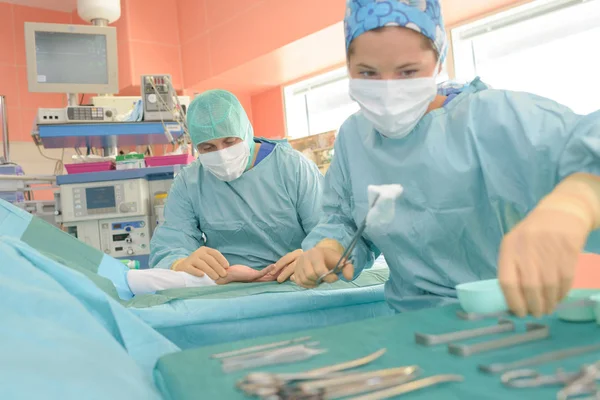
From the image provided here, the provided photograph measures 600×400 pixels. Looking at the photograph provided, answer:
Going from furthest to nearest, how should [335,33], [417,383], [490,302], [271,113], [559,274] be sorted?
[271,113], [335,33], [490,302], [559,274], [417,383]

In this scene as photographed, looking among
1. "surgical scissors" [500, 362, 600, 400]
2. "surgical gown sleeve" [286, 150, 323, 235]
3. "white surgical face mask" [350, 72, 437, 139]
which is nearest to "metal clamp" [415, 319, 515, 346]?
"surgical scissors" [500, 362, 600, 400]

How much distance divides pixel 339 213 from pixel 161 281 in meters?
0.65

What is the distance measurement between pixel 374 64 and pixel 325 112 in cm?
483

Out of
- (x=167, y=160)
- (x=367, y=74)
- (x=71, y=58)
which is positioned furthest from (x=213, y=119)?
(x=71, y=58)

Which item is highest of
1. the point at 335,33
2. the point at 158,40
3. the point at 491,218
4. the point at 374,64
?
the point at 158,40

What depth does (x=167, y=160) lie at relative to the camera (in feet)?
10.5

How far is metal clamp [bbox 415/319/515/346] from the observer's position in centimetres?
72

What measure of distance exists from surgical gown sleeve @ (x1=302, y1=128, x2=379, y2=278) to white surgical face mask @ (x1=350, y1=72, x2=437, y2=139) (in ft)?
0.60

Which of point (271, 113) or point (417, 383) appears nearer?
point (417, 383)

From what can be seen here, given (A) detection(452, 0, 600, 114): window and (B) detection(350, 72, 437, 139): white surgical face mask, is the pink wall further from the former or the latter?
(B) detection(350, 72, 437, 139): white surgical face mask

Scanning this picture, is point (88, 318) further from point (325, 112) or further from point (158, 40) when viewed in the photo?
point (158, 40)

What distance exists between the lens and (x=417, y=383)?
577 millimetres

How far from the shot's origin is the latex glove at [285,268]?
1.60m

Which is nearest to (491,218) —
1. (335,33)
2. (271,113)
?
(335,33)
